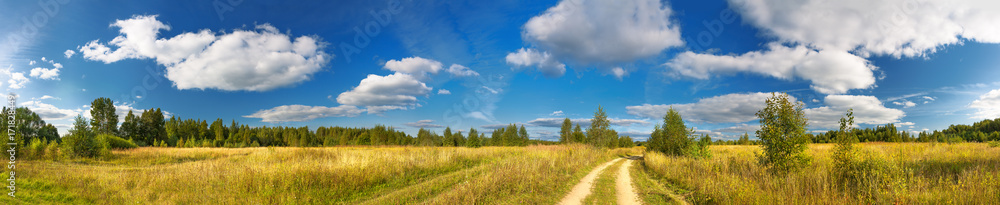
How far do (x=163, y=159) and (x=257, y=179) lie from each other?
84.9ft

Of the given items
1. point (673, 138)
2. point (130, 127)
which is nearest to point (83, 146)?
point (673, 138)

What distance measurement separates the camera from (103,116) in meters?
65.8

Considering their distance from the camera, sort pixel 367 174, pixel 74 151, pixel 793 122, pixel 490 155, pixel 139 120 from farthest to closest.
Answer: pixel 139 120, pixel 74 151, pixel 490 155, pixel 367 174, pixel 793 122

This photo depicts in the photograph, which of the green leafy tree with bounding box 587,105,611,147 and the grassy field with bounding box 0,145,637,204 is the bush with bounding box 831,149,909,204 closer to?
the grassy field with bounding box 0,145,637,204

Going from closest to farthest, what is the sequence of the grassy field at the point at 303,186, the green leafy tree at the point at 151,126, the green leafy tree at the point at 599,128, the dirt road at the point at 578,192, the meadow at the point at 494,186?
the meadow at the point at 494,186 → the dirt road at the point at 578,192 → the grassy field at the point at 303,186 → the green leafy tree at the point at 599,128 → the green leafy tree at the point at 151,126

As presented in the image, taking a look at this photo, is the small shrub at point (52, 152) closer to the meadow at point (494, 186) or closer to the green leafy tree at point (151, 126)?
the meadow at point (494, 186)

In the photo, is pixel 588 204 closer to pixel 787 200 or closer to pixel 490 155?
pixel 787 200

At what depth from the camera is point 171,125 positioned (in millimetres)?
80250

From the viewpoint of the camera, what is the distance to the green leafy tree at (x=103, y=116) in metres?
64.2

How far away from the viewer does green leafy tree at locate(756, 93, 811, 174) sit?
38.9ft

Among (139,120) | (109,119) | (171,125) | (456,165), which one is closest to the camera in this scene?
(456,165)

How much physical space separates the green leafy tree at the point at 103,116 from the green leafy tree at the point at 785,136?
320 ft

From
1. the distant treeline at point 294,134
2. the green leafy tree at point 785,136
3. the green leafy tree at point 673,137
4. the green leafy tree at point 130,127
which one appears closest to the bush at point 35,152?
the distant treeline at point 294,134

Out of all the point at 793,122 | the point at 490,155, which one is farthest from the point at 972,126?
the point at 490,155
